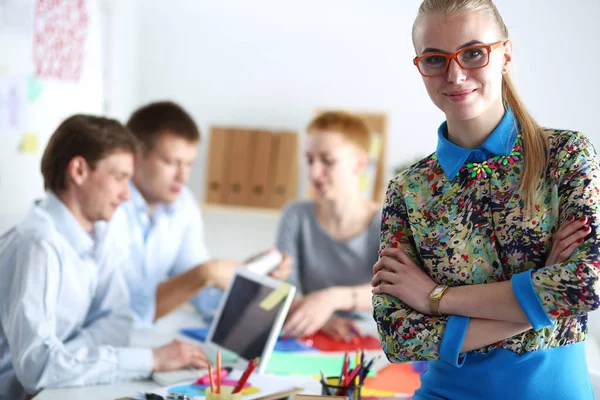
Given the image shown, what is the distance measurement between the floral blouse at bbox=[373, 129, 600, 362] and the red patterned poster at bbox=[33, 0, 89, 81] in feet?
5.24

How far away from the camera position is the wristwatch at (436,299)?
1.25 meters

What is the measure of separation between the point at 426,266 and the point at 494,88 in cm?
35

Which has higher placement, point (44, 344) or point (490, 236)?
point (490, 236)

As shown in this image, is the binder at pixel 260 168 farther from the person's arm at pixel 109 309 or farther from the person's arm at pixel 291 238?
the person's arm at pixel 109 309

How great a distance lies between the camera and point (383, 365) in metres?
1.87

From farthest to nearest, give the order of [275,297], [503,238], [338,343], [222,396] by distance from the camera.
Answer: [338,343] < [275,297] < [222,396] < [503,238]

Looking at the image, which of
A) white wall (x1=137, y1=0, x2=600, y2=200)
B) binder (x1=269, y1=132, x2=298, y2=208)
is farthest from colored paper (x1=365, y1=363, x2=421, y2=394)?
white wall (x1=137, y1=0, x2=600, y2=200)

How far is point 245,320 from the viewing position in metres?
1.91

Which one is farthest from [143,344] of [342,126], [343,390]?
[342,126]

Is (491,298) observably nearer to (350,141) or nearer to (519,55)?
(350,141)

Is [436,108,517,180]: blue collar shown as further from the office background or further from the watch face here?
the office background

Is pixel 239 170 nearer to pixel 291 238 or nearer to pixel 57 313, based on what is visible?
pixel 291 238

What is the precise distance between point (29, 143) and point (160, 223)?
1.76 feet

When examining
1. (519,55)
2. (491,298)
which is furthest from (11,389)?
(519,55)
